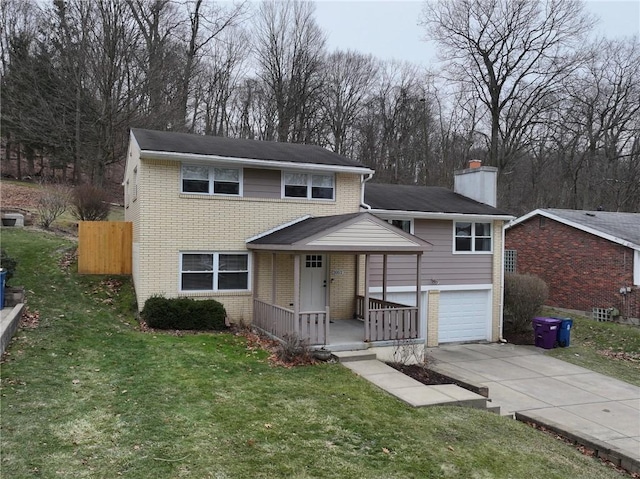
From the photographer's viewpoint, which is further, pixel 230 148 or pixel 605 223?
pixel 605 223

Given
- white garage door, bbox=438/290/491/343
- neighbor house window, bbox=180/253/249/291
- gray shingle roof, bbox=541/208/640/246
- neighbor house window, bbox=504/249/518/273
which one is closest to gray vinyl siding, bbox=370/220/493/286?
white garage door, bbox=438/290/491/343

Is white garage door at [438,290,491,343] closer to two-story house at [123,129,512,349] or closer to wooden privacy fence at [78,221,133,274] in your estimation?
two-story house at [123,129,512,349]

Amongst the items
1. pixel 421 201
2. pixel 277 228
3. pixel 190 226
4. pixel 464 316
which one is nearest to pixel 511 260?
pixel 464 316

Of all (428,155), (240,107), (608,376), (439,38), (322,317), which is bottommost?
(608,376)

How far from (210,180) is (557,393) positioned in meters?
10.2

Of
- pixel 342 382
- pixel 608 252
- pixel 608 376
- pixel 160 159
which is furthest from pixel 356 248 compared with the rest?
pixel 608 252

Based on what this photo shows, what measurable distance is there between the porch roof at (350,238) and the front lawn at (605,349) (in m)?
6.43

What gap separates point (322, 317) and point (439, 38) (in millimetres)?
27531

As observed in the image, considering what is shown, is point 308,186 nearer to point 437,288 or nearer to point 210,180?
point 210,180

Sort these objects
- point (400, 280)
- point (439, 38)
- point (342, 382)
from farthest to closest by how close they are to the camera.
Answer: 1. point (439, 38)
2. point (400, 280)
3. point (342, 382)

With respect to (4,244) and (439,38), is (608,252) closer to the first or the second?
(439,38)

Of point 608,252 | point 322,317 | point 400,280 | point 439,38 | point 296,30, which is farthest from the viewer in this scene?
point 296,30

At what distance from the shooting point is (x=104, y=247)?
16703 mm

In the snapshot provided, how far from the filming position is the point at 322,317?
11.5 m
